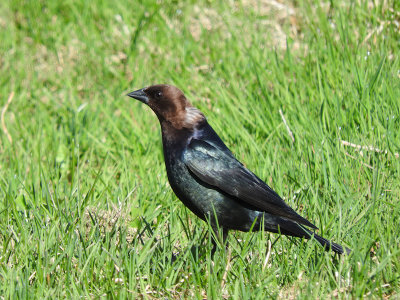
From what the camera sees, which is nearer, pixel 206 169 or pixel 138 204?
pixel 206 169

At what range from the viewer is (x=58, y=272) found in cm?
305

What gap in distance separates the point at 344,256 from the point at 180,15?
4342 mm

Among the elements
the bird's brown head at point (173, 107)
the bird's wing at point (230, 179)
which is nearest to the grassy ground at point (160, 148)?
the bird's wing at point (230, 179)

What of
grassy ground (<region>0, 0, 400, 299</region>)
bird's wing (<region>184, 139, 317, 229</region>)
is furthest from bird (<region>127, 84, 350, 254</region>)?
grassy ground (<region>0, 0, 400, 299</region>)

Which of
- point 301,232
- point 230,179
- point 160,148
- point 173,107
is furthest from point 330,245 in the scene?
point 160,148

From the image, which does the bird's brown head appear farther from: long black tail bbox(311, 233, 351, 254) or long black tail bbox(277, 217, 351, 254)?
long black tail bbox(311, 233, 351, 254)

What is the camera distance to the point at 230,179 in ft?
11.4

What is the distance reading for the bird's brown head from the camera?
3.72 metres

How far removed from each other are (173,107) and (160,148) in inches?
45.6

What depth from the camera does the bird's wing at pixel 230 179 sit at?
3.37 m

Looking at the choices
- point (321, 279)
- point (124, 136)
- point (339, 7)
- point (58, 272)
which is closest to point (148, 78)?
point (124, 136)

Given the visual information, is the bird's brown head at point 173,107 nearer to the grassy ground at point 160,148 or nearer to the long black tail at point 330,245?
the grassy ground at point 160,148

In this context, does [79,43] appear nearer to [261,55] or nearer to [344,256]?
[261,55]

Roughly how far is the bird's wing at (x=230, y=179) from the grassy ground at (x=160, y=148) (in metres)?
0.21
